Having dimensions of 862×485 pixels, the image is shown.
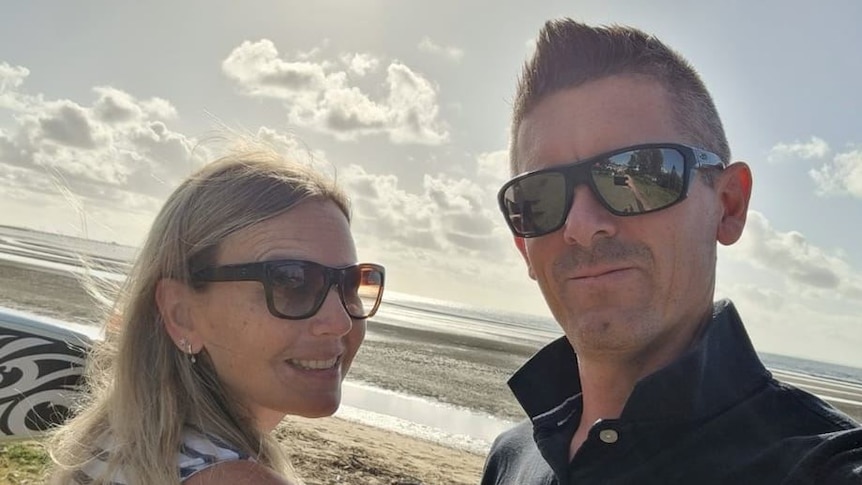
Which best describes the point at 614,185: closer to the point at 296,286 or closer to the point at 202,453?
the point at 296,286

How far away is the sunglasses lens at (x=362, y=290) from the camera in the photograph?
2.37m

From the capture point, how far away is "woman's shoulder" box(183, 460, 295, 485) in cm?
168

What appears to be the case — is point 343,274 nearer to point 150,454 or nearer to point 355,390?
point 150,454

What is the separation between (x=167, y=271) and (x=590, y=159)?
1.47m

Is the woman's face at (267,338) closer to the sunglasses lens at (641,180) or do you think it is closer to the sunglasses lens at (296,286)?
the sunglasses lens at (296,286)

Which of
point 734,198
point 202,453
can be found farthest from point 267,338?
point 734,198

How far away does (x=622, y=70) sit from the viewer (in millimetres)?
1894

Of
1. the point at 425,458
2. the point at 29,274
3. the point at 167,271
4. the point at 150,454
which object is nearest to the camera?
the point at 150,454

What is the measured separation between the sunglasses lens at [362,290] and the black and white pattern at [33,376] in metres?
3.90

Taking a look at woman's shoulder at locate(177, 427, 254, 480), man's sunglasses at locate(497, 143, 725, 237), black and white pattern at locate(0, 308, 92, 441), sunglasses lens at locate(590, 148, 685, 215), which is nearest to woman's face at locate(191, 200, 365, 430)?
woman's shoulder at locate(177, 427, 254, 480)

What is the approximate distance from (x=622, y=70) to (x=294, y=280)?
129cm

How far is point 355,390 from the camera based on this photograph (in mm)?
15875

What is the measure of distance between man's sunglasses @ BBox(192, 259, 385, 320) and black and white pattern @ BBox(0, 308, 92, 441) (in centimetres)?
417

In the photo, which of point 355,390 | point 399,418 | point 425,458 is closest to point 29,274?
point 355,390
